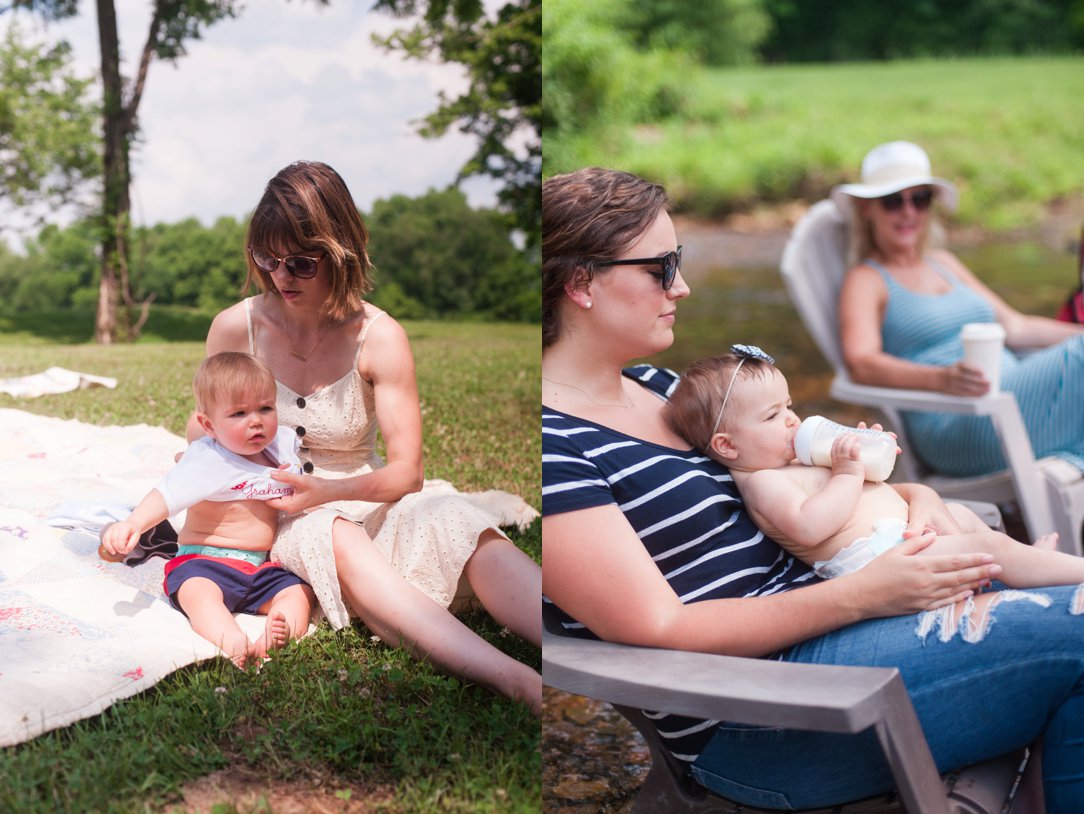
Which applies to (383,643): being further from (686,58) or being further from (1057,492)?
(686,58)

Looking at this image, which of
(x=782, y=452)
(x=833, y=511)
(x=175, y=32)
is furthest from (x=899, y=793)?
(x=175, y=32)

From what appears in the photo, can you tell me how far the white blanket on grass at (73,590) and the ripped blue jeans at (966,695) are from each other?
1.01 meters

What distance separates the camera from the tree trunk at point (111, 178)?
2.13 metres

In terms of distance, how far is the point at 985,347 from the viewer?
3119mm

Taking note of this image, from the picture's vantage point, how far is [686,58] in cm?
1428

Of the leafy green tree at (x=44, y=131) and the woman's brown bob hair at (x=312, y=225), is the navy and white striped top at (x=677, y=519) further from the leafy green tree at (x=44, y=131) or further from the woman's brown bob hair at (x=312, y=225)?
the leafy green tree at (x=44, y=131)

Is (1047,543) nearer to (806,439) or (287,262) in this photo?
(806,439)

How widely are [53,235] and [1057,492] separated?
2.66 meters

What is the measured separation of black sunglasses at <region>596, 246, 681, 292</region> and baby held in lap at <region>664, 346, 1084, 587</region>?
17cm

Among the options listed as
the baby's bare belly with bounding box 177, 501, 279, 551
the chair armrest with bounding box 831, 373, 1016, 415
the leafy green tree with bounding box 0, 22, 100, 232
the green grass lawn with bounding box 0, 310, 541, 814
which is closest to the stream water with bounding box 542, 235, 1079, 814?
the green grass lawn with bounding box 0, 310, 541, 814

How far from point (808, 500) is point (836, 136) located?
1195 cm

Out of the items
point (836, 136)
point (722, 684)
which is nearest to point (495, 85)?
point (722, 684)

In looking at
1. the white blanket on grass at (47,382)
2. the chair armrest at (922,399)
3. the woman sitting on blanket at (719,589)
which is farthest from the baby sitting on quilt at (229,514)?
the chair armrest at (922,399)

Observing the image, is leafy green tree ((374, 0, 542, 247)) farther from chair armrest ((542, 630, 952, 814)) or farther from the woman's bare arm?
chair armrest ((542, 630, 952, 814))
